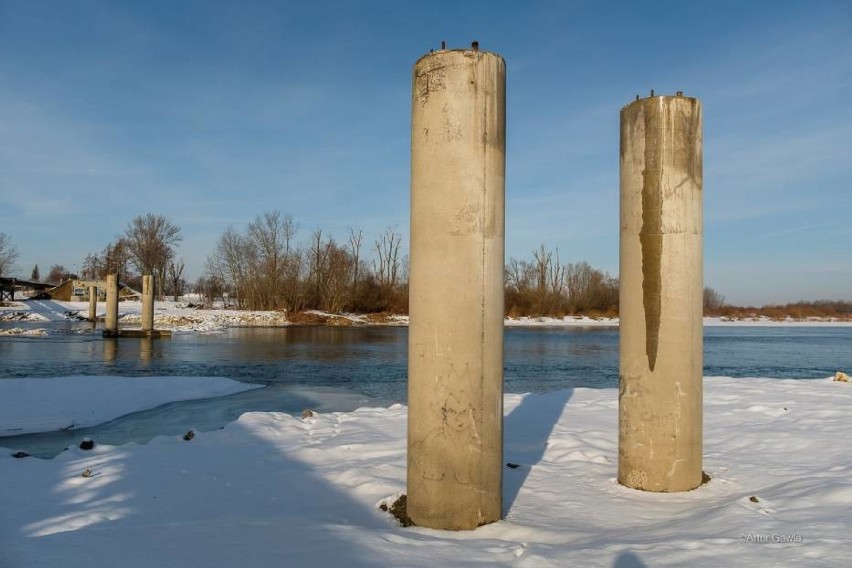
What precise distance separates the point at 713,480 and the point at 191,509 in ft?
15.4

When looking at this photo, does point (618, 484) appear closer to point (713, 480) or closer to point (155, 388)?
point (713, 480)

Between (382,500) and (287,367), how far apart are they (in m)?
16.4

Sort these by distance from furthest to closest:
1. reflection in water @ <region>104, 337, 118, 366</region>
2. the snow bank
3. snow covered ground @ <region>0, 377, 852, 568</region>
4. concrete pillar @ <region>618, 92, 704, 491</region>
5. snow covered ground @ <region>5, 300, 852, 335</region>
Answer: snow covered ground @ <region>5, 300, 852, 335</region>, reflection in water @ <region>104, 337, 118, 366</region>, the snow bank, concrete pillar @ <region>618, 92, 704, 491</region>, snow covered ground @ <region>0, 377, 852, 568</region>

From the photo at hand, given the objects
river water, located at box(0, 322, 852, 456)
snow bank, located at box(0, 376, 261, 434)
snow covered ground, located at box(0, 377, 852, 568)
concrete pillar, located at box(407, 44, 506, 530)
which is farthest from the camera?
river water, located at box(0, 322, 852, 456)

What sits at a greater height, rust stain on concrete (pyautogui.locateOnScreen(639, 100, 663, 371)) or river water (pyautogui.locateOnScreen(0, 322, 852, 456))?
rust stain on concrete (pyautogui.locateOnScreen(639, 100, 663, 371))

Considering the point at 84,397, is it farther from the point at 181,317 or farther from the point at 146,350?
the point at 181,317

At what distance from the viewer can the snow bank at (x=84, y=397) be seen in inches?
422

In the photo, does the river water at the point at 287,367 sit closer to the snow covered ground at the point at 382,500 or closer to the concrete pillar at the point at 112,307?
the concrete pillar at the point at 112,307

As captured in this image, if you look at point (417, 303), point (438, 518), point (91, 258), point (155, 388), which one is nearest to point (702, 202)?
point (417, 303)

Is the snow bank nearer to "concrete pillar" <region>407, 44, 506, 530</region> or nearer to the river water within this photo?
the river water

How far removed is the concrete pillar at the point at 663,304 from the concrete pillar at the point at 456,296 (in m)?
1.88

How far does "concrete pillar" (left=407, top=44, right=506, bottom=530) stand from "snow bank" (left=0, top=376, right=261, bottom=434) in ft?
26.3

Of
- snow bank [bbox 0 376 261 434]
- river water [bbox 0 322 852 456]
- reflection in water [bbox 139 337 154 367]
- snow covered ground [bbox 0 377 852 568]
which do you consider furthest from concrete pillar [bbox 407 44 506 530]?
reflection in water [bbox 139 337 154 367]

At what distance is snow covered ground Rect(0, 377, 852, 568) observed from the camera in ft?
13.2
